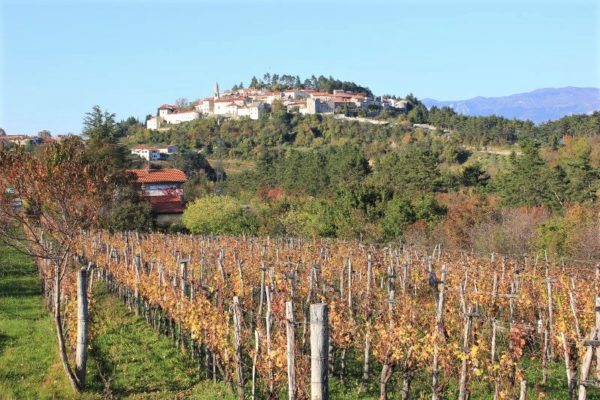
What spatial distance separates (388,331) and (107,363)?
17.2 ft

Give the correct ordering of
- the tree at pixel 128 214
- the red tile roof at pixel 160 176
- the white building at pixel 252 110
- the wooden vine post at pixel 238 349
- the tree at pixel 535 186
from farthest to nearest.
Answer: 1. the white building at pixel 252 110
2. the red tile roof at pixel 160 176
3. the tree at pixel 128 214
4. the tree at pixel 535 186
5. the wooden vine post at pixel 238 349

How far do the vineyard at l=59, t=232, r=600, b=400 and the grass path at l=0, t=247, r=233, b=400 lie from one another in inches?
16.0

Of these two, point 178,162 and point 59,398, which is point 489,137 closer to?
point 178,162

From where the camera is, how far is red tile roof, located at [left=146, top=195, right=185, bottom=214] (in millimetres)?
43625

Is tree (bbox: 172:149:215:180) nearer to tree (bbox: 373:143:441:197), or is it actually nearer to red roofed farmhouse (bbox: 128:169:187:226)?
red roofed farmhouse (bbox: 128:169:187:226)

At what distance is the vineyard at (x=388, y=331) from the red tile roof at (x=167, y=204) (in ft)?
88.5

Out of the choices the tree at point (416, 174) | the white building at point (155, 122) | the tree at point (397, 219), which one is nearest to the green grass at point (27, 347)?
the tree at point (397, 219)

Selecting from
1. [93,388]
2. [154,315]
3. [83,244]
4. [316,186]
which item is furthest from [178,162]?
[93,388]

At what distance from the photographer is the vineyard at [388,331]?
7438 mm

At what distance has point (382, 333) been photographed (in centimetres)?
823

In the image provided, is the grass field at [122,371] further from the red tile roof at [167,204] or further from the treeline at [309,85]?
the treeline at [309,85]

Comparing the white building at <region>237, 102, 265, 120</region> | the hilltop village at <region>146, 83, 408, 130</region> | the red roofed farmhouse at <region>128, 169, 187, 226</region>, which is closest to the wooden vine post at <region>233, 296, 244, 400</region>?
the red roofed farmhouse at <region>128, 169, 187, 226</region>

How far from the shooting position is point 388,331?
836 centimetres

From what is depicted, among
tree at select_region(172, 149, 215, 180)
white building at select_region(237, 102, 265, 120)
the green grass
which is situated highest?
white building at select_region(237, 102, 265, 120)
